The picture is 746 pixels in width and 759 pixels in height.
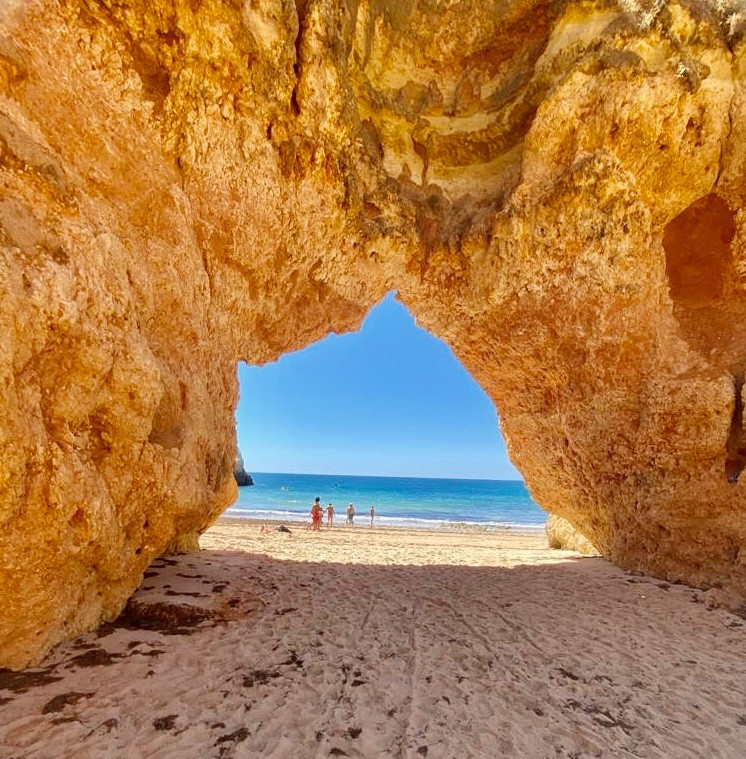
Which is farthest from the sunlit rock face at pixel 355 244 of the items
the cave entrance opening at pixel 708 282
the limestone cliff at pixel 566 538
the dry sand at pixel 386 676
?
the limestone cliff at pixel 566 538

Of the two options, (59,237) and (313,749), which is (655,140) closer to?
(59,237)

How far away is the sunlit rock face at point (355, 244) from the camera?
12.5 ft

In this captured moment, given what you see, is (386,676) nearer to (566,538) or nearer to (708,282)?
(708,282)

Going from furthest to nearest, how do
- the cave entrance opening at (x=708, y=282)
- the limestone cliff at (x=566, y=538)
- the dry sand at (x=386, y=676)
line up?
the limestone cliff at (x=566, y=538)
the cave entrance opening at (x=708, y=282)
the dry sand at (x=386, y=676)

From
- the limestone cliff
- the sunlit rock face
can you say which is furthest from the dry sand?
the limestone cliff

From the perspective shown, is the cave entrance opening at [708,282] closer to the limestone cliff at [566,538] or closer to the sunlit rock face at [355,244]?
the sunlit rock face at [355,244]

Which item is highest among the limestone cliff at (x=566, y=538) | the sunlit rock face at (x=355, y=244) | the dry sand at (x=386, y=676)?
the sunlit rock face at (x=355, y=244)

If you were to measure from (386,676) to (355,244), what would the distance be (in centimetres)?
637

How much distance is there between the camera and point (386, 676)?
4.09 metres

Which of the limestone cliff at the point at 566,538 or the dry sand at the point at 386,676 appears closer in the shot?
the dry sand at the point at 386,676

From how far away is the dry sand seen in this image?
316 cm

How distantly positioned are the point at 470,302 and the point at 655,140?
151 inches

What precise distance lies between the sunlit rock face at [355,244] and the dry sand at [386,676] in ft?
2.25

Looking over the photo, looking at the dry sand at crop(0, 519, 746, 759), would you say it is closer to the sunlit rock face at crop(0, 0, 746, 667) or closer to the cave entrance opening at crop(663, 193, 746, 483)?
the sunlit rock face at crop(0, 0, 746, 667)
